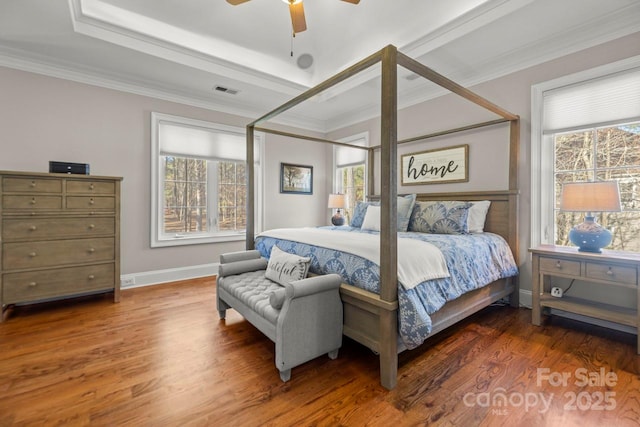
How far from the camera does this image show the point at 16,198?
269 centimetres

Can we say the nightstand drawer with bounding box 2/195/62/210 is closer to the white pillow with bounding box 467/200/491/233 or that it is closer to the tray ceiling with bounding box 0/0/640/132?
the tray ceiling with bounding box 0/0/640/132

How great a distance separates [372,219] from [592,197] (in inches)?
74.6

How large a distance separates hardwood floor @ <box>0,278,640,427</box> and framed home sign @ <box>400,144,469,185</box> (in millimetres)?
1767

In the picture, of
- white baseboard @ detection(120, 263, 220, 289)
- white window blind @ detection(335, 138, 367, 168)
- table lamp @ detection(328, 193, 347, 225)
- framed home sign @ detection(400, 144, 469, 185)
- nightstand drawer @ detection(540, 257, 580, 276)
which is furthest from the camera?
white window blind @ detection(335, 138, 367, 168)

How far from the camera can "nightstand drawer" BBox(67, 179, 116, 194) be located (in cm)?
294

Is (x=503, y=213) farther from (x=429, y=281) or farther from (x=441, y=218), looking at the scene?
(x=429, y=281)

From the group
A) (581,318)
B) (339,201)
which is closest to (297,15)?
(339,201)

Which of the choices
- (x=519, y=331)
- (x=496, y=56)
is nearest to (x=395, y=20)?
(x=496, y=56)

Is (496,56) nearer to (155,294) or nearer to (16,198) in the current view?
(155,294)

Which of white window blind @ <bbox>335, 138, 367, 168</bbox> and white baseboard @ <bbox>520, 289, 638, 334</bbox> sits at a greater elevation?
white window blind @ <bbox>335, 138, 367, 168</bbox>

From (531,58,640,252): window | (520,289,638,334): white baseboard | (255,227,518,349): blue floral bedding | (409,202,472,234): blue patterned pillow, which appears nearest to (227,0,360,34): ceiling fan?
(255,227,518,349): blue floral bedding

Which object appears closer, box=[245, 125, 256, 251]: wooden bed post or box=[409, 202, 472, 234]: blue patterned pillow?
box=[409, 202, 472, 234]: blue patterned pillow

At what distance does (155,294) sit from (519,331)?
12.2 feet

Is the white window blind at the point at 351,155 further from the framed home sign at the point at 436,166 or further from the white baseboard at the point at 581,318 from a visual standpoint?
the white baseboard at the point at 581,318
